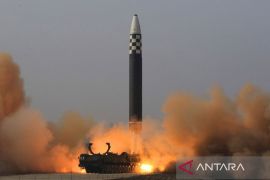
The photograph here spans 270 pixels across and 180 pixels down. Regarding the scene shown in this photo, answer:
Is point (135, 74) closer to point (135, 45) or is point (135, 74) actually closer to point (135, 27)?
point (135, 45)

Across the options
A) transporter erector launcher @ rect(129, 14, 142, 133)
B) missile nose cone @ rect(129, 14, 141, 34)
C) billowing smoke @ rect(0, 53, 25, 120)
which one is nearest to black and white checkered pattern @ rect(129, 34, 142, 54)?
transporter erector launcher @ rect(129, 14, 142, 133)

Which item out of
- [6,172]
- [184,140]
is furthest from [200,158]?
[6,172]

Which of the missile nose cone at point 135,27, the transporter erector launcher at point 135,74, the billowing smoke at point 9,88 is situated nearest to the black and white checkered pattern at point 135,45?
the transporter erector launcher at point 135,74

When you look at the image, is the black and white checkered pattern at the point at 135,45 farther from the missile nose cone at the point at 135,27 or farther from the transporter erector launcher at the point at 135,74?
the missile nose cone at the point at 135,27

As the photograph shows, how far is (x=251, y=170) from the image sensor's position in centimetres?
7769

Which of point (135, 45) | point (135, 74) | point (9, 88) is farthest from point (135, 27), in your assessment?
point (9, 88)

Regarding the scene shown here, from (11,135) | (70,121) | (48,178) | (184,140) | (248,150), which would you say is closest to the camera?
(48,178)

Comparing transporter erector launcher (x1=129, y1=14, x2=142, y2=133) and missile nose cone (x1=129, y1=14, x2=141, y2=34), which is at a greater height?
missile nose cone (x1=129, y1=14, x2=141, y2=34)

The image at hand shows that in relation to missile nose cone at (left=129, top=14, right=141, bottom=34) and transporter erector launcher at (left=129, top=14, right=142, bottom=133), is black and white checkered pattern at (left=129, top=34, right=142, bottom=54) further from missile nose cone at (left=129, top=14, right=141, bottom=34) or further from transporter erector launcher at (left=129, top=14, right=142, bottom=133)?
missile nose cone at (left=129, top=14, right=141, bottom=34)

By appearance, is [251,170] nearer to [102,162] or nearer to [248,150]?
[248,150]

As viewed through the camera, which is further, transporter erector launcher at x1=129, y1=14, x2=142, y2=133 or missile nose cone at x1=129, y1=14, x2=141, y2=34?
missile nose cone at x1=129, y1=14, x2=141, y2=34

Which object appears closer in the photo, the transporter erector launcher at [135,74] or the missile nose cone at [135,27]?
the transporter erector launcher at [135,74]

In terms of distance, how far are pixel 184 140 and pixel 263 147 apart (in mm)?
9085

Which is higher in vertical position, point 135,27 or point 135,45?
point 135,27
